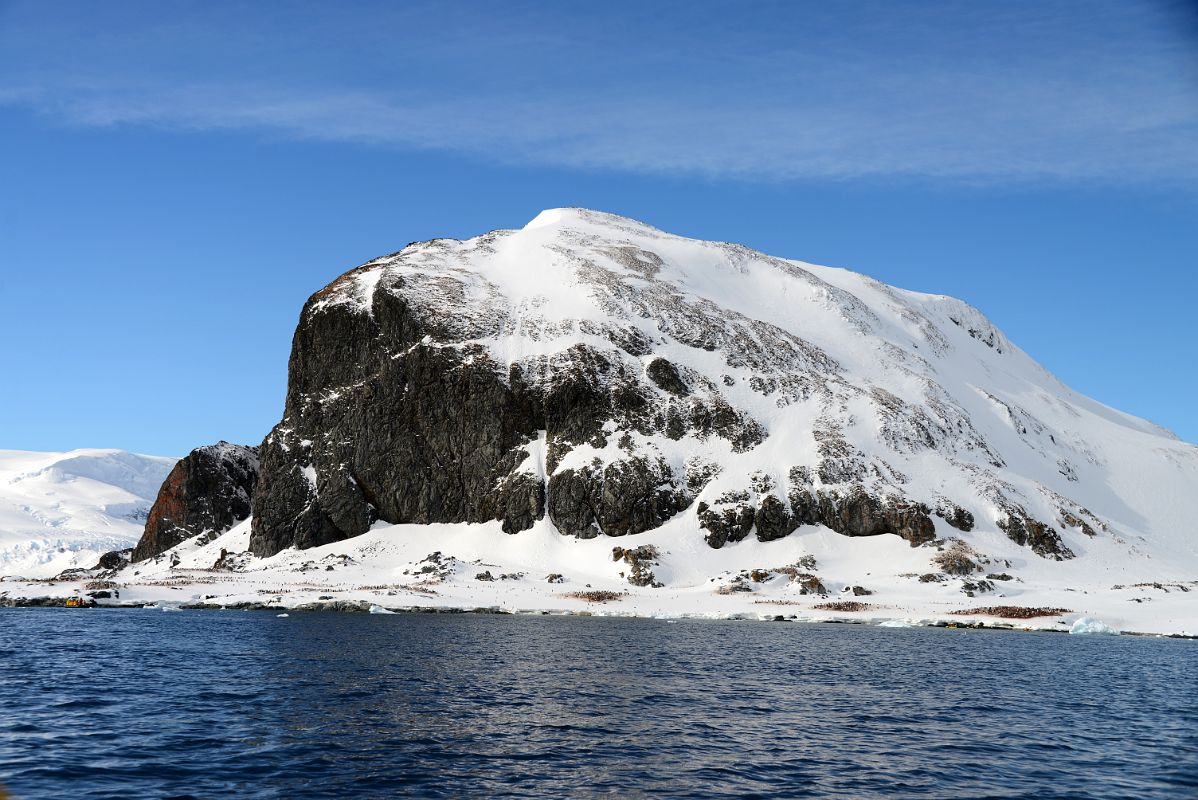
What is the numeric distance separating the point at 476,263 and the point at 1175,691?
136931mm

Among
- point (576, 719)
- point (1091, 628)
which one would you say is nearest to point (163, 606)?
point (576, 719)

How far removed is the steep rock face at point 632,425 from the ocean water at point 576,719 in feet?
198

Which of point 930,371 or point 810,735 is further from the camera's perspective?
point 930,371

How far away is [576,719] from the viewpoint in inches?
1352

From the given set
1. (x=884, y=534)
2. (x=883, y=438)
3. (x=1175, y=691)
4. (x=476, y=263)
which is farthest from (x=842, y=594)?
(x=476, y=263)

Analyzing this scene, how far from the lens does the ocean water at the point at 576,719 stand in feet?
83.5

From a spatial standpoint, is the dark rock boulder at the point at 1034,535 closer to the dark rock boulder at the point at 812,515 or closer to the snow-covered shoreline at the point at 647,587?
the snow-covered shoreline at the point at 647,587

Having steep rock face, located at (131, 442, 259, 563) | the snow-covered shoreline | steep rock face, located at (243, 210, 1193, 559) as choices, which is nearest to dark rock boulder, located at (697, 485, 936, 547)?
steep rock face, located at (243, 210, 1193, 559)

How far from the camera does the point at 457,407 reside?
137375mm

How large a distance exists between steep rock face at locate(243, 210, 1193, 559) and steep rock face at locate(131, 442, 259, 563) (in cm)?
1353

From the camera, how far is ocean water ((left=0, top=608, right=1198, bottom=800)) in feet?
83.5

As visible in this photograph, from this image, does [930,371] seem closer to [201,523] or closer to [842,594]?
[842,594]

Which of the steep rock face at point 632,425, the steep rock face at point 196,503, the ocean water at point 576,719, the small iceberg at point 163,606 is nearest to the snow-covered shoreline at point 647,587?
the small iceberg at point 163,606

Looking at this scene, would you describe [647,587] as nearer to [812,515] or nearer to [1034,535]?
[812,515]
